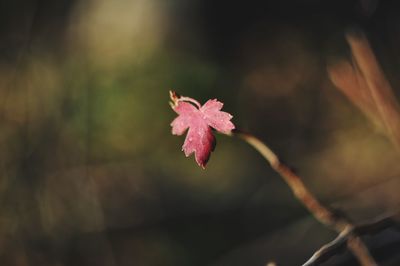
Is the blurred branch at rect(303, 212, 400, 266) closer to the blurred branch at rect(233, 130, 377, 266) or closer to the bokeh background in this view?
the blurred branch at rect(233, 130, 377, 266)

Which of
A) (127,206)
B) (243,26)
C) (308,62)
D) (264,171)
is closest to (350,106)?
(308,62)

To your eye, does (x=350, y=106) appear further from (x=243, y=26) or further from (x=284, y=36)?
(x=243, y=26)

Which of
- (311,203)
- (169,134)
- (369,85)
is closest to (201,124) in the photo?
(311,203)

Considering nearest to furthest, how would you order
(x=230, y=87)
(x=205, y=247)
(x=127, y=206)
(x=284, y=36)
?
(x=205, y=247), (x=127, y=206), (x=230, y=87), (x=284, y=36)

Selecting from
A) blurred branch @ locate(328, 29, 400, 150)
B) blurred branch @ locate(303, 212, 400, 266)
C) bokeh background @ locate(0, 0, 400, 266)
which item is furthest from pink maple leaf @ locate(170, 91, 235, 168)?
bokeh background @ locate(0, 0, 400, 266)

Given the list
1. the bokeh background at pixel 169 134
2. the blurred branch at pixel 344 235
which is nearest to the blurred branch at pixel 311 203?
the blurred branch at pixel 344 235

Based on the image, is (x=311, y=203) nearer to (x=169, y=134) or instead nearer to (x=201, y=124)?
(x=201, y=124)
